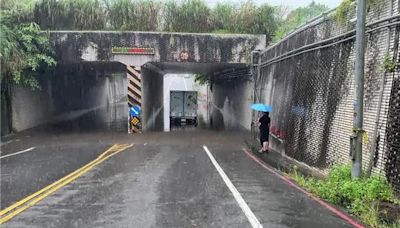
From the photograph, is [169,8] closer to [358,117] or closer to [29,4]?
[29,4]

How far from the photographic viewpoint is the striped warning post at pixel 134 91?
26031 mm

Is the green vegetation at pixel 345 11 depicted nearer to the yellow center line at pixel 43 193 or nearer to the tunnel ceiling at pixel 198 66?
the yellow center line at pixel 43 193

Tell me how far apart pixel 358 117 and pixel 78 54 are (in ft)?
61.0

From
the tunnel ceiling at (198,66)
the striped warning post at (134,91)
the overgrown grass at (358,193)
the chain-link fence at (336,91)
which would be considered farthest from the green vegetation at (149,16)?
the overgrown grass at (358,193)

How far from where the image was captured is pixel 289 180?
12.3 m

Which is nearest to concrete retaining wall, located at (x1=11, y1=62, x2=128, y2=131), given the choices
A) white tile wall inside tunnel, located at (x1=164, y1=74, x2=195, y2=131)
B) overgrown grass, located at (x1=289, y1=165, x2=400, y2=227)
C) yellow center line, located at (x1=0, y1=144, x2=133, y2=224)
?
yellow center line, located at (x1=0, y1=144, x2=133, y2=224)

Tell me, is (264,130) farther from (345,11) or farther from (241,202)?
(241,202)

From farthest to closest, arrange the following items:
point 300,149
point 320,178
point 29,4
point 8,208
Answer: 1. point 29,4
2. point 300,149
3. point 320,178
4. point 8,208

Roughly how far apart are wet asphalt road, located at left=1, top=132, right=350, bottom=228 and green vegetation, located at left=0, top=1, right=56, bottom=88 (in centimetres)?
599

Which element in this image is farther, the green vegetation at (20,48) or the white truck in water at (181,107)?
the white truck in water at (181,107)

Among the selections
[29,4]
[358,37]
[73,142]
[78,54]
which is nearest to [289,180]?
[358,37]

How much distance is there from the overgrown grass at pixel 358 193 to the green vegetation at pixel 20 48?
15785 mm

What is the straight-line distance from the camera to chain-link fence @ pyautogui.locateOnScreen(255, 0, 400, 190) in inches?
372

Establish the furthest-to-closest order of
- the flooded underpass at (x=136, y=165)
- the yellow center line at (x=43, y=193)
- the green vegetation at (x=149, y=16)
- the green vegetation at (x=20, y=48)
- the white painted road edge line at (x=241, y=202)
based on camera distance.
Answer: the green vegetation at (x=149, y=16) < the green vegetation at (x=20, y=48) < the yellow center line at (x=43, y=193) < the flooded underpass at (x=136, y=165) < the white painted road edge line at (x=241, y=202)
